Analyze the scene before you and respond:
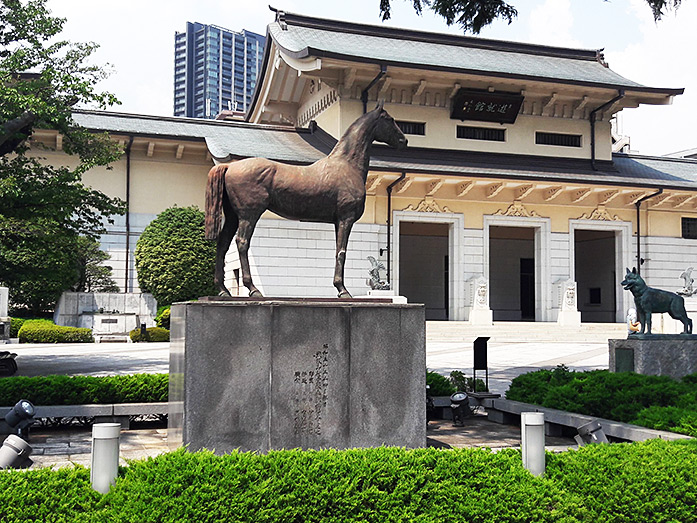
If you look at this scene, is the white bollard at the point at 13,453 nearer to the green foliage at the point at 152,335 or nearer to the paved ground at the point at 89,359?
the paved ground at the point at 89,359

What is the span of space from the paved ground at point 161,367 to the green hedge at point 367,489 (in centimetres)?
264

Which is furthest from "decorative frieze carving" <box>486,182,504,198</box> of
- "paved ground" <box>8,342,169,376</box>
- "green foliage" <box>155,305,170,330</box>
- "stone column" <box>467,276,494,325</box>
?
"paved ground" <box>8,342,169,376</box>

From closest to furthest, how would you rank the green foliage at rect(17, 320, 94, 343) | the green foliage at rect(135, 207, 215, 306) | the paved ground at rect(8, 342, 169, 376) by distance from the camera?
1. the paved ground at rect(8, 342, 169, 376)
2. the green foliage at rect(17, 320, 94, 343)
3. the green foliage at rect(135, 207, 215, 306)

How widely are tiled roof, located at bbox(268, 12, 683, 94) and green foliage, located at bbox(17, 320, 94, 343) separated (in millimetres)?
14346

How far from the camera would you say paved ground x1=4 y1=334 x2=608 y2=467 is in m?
8.37

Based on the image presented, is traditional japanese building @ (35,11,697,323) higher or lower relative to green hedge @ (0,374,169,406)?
higher

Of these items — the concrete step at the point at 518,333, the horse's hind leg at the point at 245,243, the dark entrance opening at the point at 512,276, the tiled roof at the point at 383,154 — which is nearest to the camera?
the horse's hind leg at the point at 245,243

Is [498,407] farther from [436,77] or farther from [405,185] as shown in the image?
[436,77]

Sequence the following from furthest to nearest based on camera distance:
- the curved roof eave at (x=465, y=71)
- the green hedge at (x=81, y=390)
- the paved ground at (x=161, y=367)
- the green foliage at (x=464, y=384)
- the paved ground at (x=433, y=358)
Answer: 1. the curved roof eave at (x=465, y=71)
2. the paved ground at (x=433, y=358)
3. the green foliage at (x=464, y=384)
4. the green hedge at (x=81, y=390)
5. the paved ground at (x=161, y=367)

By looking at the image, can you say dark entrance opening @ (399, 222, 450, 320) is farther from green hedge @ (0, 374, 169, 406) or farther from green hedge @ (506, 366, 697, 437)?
green hedge @ (0, 374, 169, 406)

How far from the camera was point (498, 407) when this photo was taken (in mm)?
10516

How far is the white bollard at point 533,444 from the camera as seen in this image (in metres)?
5.60

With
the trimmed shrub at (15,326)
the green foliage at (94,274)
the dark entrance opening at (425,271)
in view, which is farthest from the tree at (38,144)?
the dark entrance opening at (425,271)

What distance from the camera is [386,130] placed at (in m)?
8.50
